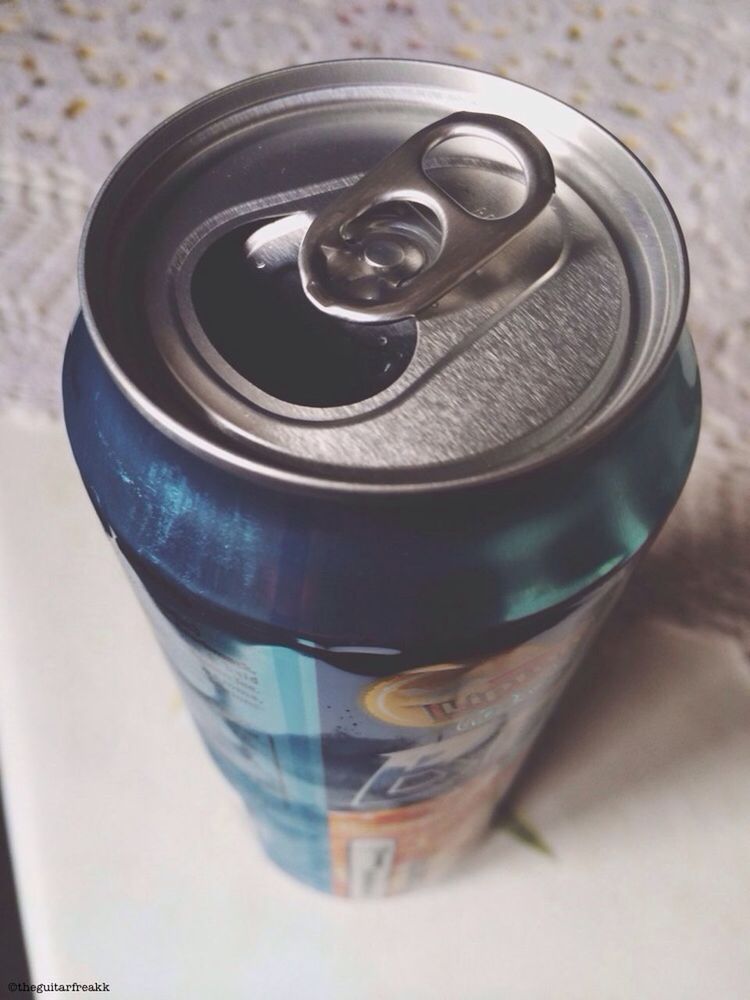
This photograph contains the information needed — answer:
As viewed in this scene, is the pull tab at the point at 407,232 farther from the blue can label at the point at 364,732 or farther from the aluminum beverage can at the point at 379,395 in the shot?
the blue can label at the point at 364,732

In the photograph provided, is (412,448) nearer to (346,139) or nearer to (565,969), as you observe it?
(346,139)

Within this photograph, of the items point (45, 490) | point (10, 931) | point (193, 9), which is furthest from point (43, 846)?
point (193, 9)

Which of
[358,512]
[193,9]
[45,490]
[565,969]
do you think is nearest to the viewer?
[358,512]

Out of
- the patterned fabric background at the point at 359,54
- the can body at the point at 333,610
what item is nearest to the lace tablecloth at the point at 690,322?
the patterned fabric background at the point at 359,54

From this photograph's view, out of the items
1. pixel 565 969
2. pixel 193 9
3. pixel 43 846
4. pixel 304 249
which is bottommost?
pixel 565 969

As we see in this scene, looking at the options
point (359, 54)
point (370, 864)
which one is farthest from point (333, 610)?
point (359, 54)

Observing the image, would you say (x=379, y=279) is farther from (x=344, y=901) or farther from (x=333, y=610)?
(x=344, y=901)

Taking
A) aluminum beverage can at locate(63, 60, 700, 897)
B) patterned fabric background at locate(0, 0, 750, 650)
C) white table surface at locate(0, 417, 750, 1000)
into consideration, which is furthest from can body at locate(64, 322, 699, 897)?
patterned fabric background at locate(0, 0, 750, 650)
